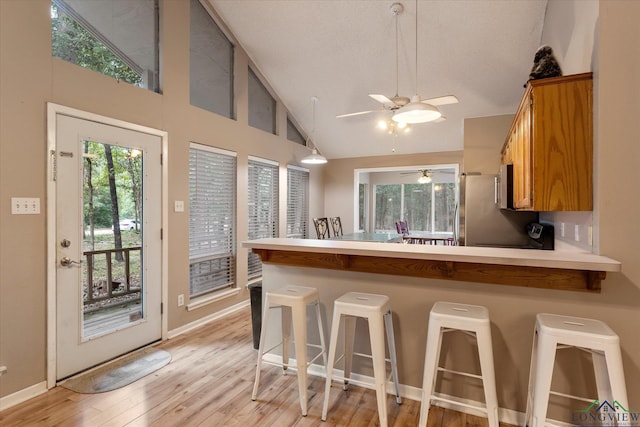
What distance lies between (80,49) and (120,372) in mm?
2658

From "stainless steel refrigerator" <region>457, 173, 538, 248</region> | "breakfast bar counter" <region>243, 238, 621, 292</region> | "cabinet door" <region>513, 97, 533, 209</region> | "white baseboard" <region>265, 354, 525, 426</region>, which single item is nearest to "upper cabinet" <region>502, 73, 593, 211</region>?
"cabinet door" <region>513, 97, 533, 209</region>

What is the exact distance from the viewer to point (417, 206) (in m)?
9.55

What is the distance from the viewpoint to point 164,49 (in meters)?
3.32

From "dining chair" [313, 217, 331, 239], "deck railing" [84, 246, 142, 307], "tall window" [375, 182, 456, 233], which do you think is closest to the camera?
"deck railing" [84, 246, 142, 307]

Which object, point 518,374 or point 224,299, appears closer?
point 518,374

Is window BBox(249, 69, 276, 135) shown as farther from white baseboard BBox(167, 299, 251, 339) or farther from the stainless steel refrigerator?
the stainless steel refrigerator

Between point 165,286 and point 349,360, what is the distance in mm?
2045

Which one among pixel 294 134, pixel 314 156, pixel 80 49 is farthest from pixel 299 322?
pixel 294 134

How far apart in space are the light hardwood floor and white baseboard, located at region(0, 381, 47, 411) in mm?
39

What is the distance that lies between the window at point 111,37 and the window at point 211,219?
91 centimetres

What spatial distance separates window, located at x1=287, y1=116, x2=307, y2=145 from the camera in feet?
19.3

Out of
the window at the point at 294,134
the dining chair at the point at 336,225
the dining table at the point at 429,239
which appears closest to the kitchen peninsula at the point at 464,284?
the window at the point at 294,134

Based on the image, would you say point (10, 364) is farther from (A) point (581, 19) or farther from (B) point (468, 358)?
(A) point (581, 19)

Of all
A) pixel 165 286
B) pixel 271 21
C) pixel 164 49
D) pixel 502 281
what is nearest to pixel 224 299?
pixel 165 286
